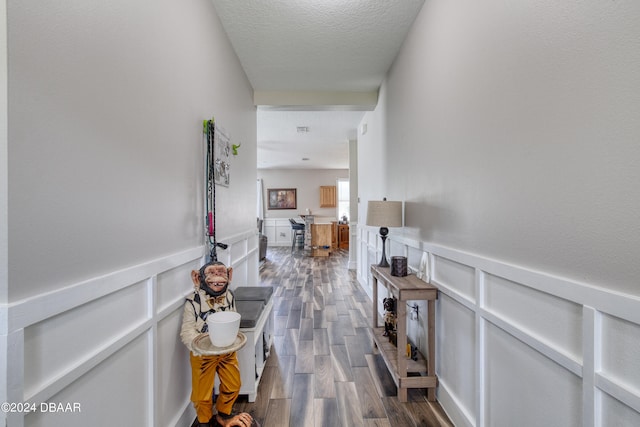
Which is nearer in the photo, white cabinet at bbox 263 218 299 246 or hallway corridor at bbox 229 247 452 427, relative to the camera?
hallway corridor at bbox 229 247 452 427

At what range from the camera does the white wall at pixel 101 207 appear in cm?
70

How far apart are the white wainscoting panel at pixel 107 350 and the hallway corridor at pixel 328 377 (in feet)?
1.90

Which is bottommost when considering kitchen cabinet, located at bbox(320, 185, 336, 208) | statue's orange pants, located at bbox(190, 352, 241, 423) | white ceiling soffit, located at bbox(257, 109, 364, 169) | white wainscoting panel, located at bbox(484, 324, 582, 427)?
statue's orange pants, located at bbox(190, 352, 241, 423)

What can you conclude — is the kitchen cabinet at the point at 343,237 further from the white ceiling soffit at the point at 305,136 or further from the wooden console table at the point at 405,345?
the wooden console table at the point at 405,345

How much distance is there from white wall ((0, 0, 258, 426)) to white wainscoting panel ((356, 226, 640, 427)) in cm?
149

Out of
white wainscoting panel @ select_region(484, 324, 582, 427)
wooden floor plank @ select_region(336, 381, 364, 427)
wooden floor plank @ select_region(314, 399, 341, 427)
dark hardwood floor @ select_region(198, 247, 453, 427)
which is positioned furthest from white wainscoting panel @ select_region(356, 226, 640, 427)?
wooden floor plank @ select_region(314, 399, 341, 427)

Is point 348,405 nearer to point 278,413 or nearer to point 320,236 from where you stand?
point 278,413

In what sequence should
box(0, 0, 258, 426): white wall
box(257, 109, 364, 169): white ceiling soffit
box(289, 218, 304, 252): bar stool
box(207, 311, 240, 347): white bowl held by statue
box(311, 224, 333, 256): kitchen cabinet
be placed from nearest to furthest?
box(0, 0, 258, 426): white wall < box(207, 311, 240, 347): white bowl held by statue < box(257, 109, 364, 169): white ceiling soffit < box(311, 224, 333, 256): kitchen cabinet < box(289, 218, 304, 252): bar stool

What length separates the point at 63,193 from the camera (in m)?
0.81

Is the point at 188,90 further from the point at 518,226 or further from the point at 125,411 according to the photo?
the point at 518,226

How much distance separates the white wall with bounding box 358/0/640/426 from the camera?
0.74 meters

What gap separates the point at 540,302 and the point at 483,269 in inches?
12.0

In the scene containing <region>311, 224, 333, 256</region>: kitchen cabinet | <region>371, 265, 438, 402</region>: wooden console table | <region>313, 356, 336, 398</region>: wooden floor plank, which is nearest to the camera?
<region>371, 265, 438, 402</region>: wooden console table

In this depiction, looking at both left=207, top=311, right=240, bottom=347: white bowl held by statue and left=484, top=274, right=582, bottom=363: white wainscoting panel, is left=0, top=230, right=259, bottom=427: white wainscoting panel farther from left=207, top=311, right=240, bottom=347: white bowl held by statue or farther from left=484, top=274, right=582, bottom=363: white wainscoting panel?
left=484, top=274, right=582, bottom=363: white wainscoting panel
